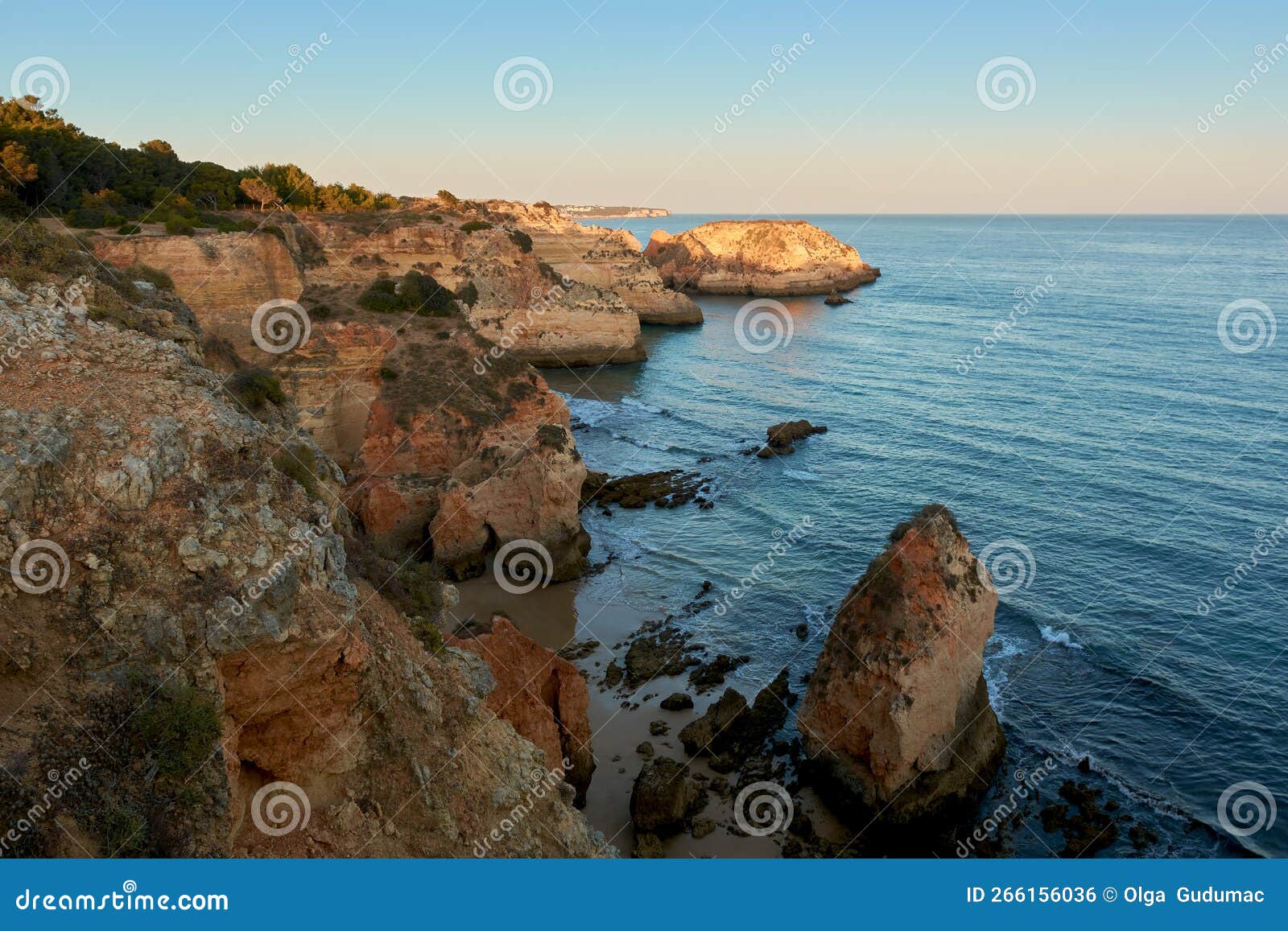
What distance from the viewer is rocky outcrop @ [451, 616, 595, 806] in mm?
17562

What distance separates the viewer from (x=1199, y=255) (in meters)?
140

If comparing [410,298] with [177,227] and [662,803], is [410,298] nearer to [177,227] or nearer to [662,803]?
[177,227]

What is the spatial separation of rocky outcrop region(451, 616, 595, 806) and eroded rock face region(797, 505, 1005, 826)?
6.12 meters

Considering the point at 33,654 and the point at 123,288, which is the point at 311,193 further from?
the point at 33,654

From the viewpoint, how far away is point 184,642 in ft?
31.5

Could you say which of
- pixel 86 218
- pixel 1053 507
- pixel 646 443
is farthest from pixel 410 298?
pixel 1053 507

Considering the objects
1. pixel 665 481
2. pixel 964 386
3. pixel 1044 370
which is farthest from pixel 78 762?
pixel 1044 370

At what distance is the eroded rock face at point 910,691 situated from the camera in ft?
64.7

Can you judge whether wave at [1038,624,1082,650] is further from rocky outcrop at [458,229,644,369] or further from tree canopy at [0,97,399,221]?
rocky outcrop at [458,229,644,369]

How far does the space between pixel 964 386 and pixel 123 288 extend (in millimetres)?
55581

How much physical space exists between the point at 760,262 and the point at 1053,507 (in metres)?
92.0

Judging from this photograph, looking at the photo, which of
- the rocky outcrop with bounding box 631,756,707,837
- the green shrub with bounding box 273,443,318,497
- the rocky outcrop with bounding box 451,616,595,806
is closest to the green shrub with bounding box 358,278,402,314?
the rocky outcrop with bounding box 451,616,595,806

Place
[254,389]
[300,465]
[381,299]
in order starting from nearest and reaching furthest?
[300,465]
[254,389]
[381,299]

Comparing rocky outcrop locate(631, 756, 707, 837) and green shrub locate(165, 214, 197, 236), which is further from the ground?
green shrub locate(165, 214, 197, 236)
